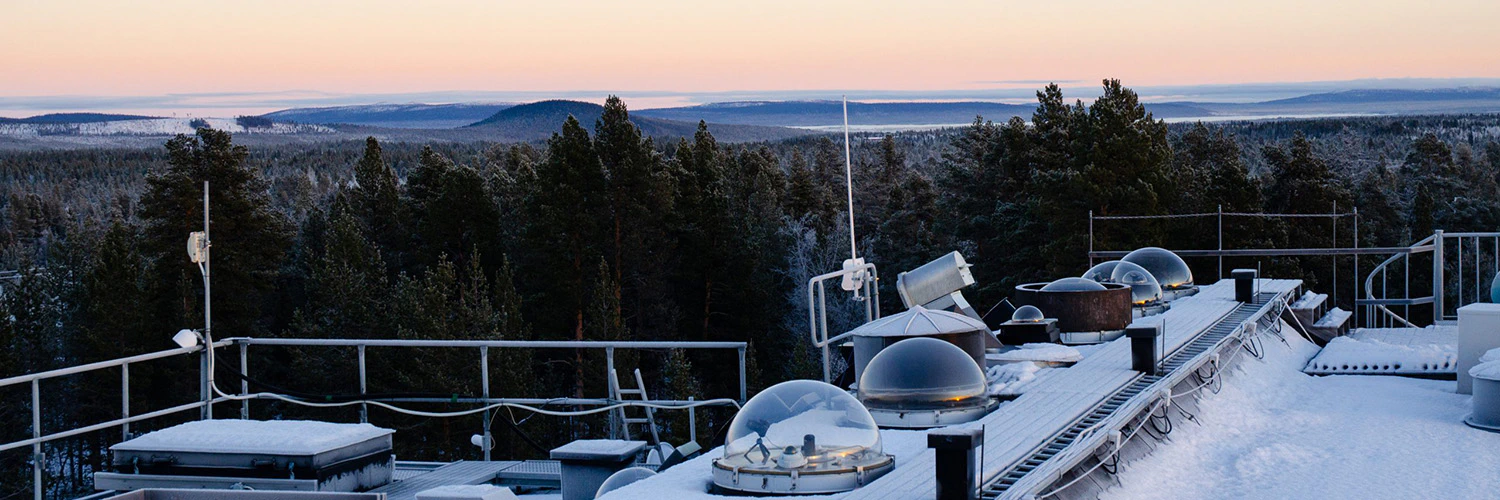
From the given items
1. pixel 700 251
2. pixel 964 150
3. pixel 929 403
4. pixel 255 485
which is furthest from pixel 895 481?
pixel 964 150

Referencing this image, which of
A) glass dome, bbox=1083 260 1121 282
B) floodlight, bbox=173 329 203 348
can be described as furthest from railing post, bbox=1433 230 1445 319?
floodlight, bbox=173 329 203 348

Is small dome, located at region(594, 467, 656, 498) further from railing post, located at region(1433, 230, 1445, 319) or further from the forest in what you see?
the forest

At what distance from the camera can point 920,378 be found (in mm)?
9078

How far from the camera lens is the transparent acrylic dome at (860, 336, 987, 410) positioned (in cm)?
906

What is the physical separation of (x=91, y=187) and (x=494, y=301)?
131 m

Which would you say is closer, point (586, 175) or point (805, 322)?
point (586, 175)

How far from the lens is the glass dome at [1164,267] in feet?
59.5

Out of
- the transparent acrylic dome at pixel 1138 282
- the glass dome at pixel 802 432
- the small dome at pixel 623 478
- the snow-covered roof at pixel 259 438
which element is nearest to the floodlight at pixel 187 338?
the snow-covered roof at pixel 259 438

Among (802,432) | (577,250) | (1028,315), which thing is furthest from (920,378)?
(577,250)

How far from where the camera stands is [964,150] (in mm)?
70062

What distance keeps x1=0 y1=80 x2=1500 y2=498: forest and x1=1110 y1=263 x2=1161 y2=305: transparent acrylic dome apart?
100 ft

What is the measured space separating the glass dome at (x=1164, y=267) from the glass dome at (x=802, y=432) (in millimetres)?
11435

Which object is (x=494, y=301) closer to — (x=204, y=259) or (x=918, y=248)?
(x=918, y=248)

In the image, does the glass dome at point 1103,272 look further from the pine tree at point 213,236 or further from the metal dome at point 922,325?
the pine tree at point 213,236
